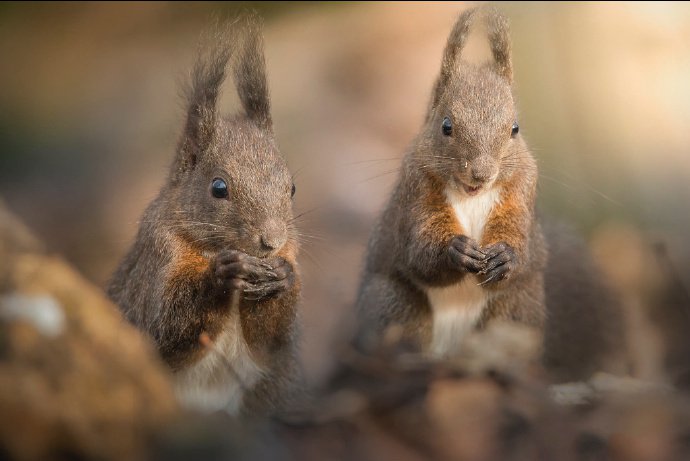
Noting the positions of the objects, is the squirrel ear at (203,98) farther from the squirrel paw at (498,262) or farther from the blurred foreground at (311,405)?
the squirrel paw at (498,262)

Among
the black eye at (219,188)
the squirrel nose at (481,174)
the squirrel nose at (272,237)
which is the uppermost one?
the black eye at (219,188)

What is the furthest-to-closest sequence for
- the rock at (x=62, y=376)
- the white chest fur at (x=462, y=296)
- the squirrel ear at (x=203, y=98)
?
1. the white chest fur at (x=462, y=296)
2. the squirrel ear at (x=203, y=98)
3. the rock at (x=62, y=376)

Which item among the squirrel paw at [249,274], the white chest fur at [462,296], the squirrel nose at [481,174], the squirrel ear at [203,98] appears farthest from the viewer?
the white chest fur at [462,296]

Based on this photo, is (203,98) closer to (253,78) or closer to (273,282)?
(253,78)

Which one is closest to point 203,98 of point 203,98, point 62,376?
point 203,98

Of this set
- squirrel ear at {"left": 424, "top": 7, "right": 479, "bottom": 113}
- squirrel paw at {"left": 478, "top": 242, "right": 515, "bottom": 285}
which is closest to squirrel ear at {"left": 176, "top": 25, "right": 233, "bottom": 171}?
squirrel ear at {"left": 424, "top": 7, "right": 479, "bottom": 113}

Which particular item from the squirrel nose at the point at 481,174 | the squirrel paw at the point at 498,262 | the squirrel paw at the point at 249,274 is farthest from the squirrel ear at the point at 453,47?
the squirrel paw at the point at 249,274

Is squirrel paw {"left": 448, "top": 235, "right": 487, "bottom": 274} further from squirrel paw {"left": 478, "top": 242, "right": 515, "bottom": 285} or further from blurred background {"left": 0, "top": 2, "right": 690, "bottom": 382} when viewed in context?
blurred background {"left": 0, "top": 2, "right": 690, "bottom": 382}
